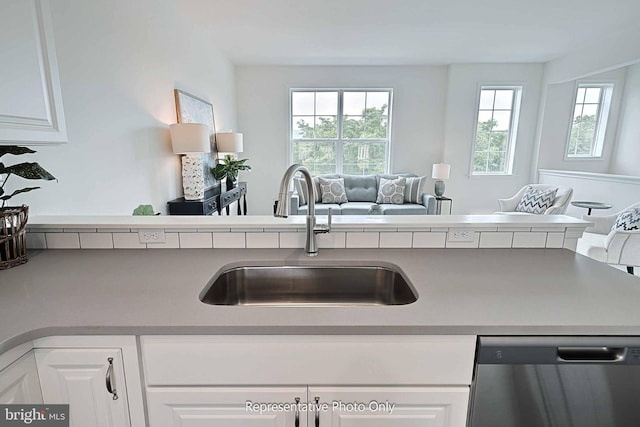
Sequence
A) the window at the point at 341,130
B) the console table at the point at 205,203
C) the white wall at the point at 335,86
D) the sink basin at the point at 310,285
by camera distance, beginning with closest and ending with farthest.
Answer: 1. the sink basin at the point at 310,285
2. the console table at the point at 205,203
3. the white wall at the point at 335,86
4. the window at the point at 341,130

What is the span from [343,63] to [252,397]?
17.2 feet

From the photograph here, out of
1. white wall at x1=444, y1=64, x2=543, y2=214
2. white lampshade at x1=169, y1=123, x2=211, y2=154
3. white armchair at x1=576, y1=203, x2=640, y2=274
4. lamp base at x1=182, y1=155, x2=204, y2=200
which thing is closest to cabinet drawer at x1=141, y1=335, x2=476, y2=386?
white lampshade at x1=169, y1=123, x2=211, y2=154

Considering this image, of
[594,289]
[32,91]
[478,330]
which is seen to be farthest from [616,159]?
[32,91]

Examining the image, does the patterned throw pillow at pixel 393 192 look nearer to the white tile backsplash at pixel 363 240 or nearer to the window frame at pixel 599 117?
the window frame at pixel 599 117

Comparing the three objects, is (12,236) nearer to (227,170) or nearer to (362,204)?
(227,170)

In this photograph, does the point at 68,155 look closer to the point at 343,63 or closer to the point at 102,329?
the point at 102,329

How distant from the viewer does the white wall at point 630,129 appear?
199 inches

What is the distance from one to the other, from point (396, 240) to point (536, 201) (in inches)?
148

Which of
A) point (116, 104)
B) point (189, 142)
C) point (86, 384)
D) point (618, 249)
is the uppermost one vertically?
point (116, 104)

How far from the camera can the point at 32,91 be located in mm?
989

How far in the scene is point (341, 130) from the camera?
549cm

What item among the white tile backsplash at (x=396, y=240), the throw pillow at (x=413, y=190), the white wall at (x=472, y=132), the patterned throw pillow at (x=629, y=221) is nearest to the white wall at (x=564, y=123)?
the white wall at (x=472, y=132)

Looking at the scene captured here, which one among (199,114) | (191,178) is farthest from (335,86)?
(191,178)

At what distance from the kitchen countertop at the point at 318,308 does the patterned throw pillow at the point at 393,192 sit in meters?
3.50
